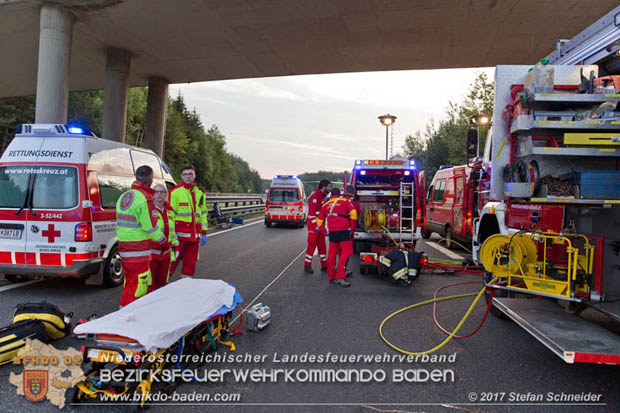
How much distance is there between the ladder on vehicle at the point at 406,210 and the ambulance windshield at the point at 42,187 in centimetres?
674

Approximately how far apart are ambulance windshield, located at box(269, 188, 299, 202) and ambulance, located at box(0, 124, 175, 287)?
11.4 meters

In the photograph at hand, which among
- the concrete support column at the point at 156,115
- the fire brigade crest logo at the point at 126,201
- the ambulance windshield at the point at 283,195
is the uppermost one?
the concrete support column at the point at 156,115

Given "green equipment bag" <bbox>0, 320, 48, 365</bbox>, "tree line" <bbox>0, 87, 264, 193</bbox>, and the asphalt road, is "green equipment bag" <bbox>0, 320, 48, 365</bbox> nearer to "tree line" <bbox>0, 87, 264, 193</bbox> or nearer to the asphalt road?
the asphalt road

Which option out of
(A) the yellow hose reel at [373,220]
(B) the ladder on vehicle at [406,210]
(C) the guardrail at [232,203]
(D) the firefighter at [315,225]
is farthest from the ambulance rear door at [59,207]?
(C) the guardrail at [232,203]

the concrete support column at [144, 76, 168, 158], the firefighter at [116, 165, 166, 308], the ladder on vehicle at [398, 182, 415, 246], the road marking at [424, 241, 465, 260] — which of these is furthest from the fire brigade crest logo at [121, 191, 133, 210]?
the concrete support column at [144, 76, 168, 158]

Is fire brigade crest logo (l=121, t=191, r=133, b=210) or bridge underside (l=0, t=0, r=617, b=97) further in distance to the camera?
bridge underside (l=0, t=0, r=617, b=97)

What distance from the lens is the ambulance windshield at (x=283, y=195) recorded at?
17312 millimetres

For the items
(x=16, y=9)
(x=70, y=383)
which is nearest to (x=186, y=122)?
(x=16, y=9)

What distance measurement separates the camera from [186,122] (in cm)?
5812

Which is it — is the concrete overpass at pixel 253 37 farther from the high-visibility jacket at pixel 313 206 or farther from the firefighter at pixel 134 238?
the firefighter at pixel 134 238

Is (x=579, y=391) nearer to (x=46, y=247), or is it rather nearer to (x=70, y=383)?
(x=70, y=383)

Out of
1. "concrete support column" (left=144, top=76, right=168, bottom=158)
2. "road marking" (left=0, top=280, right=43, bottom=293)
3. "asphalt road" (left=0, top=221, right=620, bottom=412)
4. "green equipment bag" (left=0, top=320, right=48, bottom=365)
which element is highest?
"concrete support column" (left=144, top=76, right=168, bottom=158)

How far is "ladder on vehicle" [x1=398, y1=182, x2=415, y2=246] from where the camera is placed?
30.7 ft

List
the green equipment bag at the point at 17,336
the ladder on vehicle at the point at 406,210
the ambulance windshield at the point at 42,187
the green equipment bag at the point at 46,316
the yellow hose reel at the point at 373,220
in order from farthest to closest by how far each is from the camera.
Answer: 1. the yellow hose reel at the point at 373,220
2. the ladder on vehicle at the point at 406,210
3. the ambulance windshield at the point at 42,187
4. the green equipment bag at the point at 46,316
5. the green equipment bag at the point at 17,336
